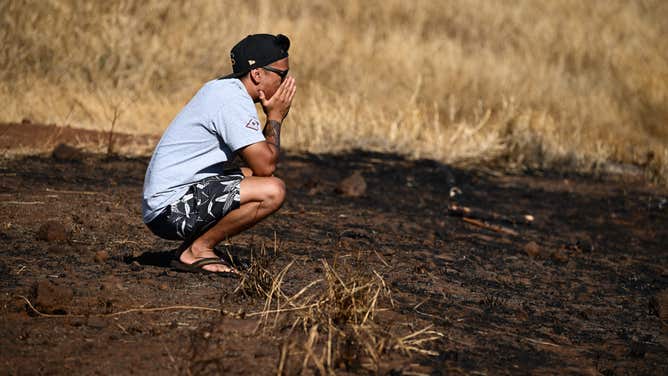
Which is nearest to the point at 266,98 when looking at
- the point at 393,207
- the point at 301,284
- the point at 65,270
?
the point at 301,284

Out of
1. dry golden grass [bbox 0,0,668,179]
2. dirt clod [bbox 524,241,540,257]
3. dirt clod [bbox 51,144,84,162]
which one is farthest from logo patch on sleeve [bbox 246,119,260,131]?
dry golden grass [bbox 0,0,668,179]

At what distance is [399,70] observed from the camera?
51.9 ft

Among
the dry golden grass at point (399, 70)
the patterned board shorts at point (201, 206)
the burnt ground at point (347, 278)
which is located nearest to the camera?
the burnt ground at point (347, 278)

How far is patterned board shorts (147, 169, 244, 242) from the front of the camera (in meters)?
4.96

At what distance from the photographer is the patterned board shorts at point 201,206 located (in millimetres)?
4961

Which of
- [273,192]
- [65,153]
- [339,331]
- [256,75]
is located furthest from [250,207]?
[65,153]

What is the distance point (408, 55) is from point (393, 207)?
826 centimetres

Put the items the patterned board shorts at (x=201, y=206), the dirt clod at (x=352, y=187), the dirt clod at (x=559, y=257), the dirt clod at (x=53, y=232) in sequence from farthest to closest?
the dirt clod at (x=352, y=187) → the dirt clod at (x=559, y=257) → the dirt clod at (x=53, y=232) → the patterned board shorts at (x=201, y=206)

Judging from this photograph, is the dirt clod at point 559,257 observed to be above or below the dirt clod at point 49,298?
below

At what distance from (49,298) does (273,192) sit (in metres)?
1.29

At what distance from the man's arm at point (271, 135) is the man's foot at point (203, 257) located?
1.84 feet

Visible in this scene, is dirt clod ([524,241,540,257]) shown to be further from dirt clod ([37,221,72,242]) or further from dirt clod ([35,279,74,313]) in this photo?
dirt clod ([35,279,74,313])

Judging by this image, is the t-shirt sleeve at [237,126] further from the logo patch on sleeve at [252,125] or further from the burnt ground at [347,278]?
the burnt ground at [347,278]

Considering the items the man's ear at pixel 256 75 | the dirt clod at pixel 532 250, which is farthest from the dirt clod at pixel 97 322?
the dirt clod at pixel 532 250
